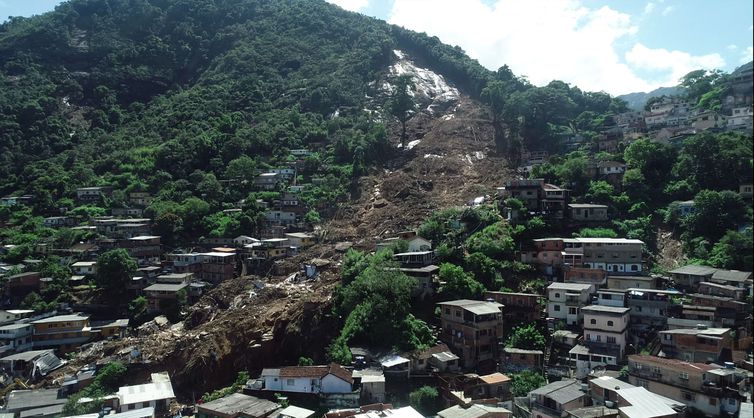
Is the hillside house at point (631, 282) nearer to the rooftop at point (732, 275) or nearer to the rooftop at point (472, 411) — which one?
the rooftop at point (732, 275)

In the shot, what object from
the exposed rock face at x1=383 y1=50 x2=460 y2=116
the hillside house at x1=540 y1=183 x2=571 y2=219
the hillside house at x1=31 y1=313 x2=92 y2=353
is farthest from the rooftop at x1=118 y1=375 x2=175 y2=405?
the exposed rock face at x1=383 y1=50 x2=460 y2=116

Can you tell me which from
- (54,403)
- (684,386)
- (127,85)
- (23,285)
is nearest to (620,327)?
(684,386)

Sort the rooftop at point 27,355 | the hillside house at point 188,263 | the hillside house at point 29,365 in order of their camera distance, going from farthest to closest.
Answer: the hillside house at point 188,263
the rooftop at point 27,355
the hillside house at point 29,365

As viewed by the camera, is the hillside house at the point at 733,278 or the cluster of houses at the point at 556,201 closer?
the hillside house at the point at 733,278

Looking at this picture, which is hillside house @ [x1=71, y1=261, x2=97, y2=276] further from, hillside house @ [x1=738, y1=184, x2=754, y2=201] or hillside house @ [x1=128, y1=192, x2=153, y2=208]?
hillside house @ [x1=738, y1=184, x2=754, y2=201]

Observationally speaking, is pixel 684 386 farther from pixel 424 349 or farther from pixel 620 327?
pixel 424 349

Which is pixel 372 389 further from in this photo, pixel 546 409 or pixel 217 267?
Result: pixel 217 267

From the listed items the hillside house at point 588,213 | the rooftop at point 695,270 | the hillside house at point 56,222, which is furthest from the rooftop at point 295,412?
the hillside house at point 56,222
